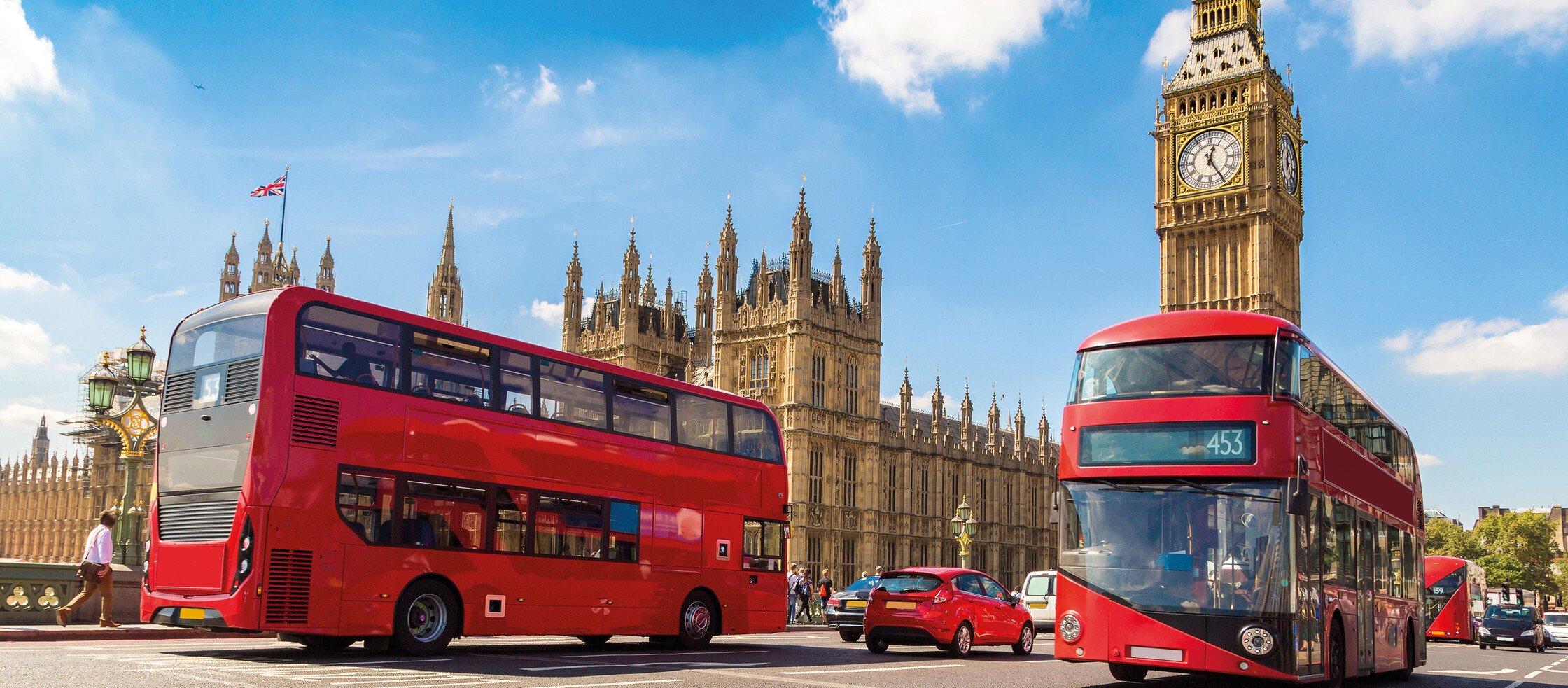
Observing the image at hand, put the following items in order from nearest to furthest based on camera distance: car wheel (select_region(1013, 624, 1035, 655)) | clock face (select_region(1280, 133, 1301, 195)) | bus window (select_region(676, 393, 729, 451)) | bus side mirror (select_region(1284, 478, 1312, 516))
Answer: bus side mirror (select_region(1284, 478, 1312, 516))
bus window (select_region(676, 393, 729, 451))
car wheel (select_region(1013, 624, 1035, 655))
clock face (select_region(1280, 133, 1301, 195))

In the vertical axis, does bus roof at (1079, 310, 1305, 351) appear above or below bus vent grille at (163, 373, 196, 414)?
above

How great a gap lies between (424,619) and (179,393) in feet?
11.7

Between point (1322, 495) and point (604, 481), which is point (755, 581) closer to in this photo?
point (604, 481)

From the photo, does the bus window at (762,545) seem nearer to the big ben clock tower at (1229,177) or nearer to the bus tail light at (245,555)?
the bus tail light at (245,555)

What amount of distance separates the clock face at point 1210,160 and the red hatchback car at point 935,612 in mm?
48132

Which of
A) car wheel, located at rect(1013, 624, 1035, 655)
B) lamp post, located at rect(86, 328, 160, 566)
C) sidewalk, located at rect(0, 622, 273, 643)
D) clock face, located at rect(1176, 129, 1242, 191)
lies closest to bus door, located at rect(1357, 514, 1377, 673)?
car wheel, located at rect(1013, 624, 1035, 655)

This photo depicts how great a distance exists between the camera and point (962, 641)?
1767 centimetres

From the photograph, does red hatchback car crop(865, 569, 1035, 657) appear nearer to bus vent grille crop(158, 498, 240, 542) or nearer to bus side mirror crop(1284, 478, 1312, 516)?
bus side mirror crop(1284, 478, 1312, 516)

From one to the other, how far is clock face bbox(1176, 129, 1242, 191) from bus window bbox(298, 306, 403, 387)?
2164 inches

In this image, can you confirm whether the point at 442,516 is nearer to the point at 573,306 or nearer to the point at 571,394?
the point at 571,394

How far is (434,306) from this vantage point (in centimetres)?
5984

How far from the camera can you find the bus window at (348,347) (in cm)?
1245

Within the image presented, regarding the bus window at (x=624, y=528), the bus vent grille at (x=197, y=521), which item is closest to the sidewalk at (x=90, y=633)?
the bus vent grille at (x=197, y=521)

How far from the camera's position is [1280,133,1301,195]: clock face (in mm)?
60969
